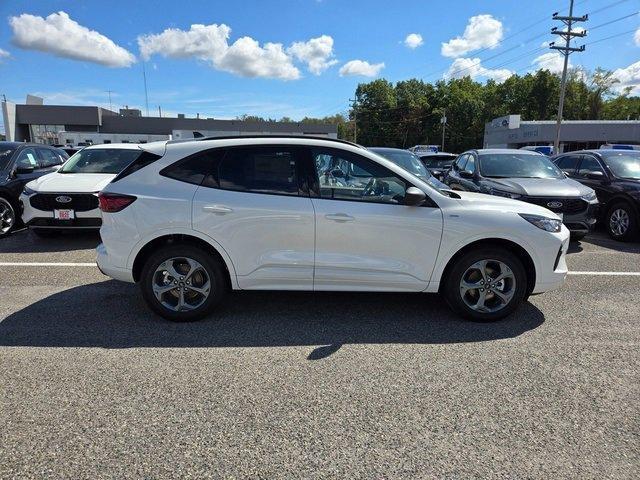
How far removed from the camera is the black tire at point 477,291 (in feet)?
14.5

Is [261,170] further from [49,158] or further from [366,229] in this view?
[49,158]

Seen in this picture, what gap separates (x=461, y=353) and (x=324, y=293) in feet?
6.28

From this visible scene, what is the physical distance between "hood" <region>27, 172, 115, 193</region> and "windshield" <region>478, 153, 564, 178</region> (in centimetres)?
704

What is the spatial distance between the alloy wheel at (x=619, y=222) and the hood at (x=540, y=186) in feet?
4.00

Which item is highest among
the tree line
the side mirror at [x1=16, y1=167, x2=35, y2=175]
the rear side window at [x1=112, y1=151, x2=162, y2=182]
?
the tree line

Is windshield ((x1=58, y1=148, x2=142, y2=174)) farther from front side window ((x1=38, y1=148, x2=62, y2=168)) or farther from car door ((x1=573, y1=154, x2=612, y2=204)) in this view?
car door ((x1=573, y1=154, x2=612, y2=204))

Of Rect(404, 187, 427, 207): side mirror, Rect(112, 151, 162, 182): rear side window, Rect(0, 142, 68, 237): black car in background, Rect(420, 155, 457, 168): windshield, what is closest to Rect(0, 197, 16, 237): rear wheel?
Rect(0, 142, 68, 237): black car in background

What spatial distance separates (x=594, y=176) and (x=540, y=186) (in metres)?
2.62

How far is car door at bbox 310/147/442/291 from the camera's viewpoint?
168 inches

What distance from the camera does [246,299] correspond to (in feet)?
17.0

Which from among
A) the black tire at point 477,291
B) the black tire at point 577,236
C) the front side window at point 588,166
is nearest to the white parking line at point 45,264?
the black tire at point 477,291

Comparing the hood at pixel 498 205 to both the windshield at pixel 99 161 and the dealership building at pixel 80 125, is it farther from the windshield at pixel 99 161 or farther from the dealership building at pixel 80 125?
the dealership building at pixel 80 125

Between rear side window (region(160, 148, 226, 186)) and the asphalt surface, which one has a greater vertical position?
rear side window (region(160, 148, 226, 186))

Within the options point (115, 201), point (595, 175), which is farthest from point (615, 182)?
point (115, 201)
